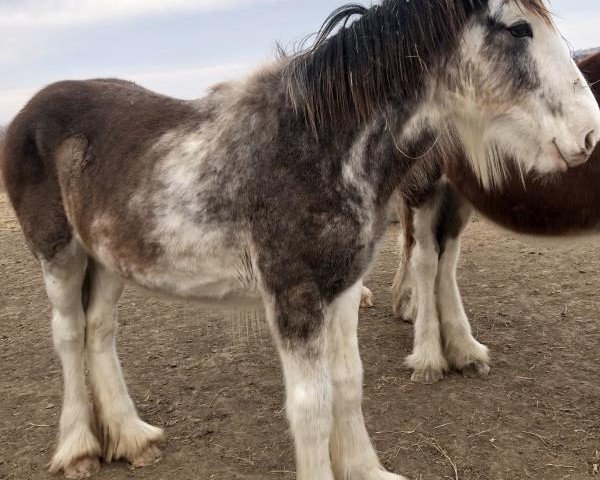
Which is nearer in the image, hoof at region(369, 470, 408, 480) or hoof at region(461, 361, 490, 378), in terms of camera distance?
hoof at region(369, 470, 408, 480)

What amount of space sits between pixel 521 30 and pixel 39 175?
2.42 m

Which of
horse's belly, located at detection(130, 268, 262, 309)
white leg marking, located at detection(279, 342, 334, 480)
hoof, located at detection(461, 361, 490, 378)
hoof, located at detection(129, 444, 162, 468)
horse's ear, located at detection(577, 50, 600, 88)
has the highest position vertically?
horse's ear, located at detection(577, 50, 600, 88)

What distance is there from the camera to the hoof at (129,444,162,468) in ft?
10.5

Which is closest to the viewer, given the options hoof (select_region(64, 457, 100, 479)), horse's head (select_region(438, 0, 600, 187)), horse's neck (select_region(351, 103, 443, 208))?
horse's head (select_region(438, 0, 600, 187))

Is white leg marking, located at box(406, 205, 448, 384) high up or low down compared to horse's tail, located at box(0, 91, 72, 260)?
down

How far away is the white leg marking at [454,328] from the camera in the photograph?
404 centimetres

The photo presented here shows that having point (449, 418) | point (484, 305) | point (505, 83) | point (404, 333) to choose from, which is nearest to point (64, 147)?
point (505, 83)

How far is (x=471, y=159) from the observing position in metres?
2.45

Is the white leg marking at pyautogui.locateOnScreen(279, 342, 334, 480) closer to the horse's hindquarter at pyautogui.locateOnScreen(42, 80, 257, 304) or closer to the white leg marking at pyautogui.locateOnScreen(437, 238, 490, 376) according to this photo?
the horse's hindquarter at pyautogui.locateOnScreen(42, 80, 257, 304)

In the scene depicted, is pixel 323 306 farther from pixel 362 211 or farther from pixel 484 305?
pixel 484 305

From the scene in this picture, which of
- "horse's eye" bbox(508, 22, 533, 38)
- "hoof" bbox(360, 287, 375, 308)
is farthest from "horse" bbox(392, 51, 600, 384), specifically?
"horse's eye" bbox(508, 22, 533, 38)

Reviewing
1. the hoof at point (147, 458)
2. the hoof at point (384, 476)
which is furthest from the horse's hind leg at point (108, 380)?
the hoof at point (384, 476)

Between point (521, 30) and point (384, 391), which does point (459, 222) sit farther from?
point (521, 30)

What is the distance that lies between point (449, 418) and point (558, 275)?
2.92 meters
